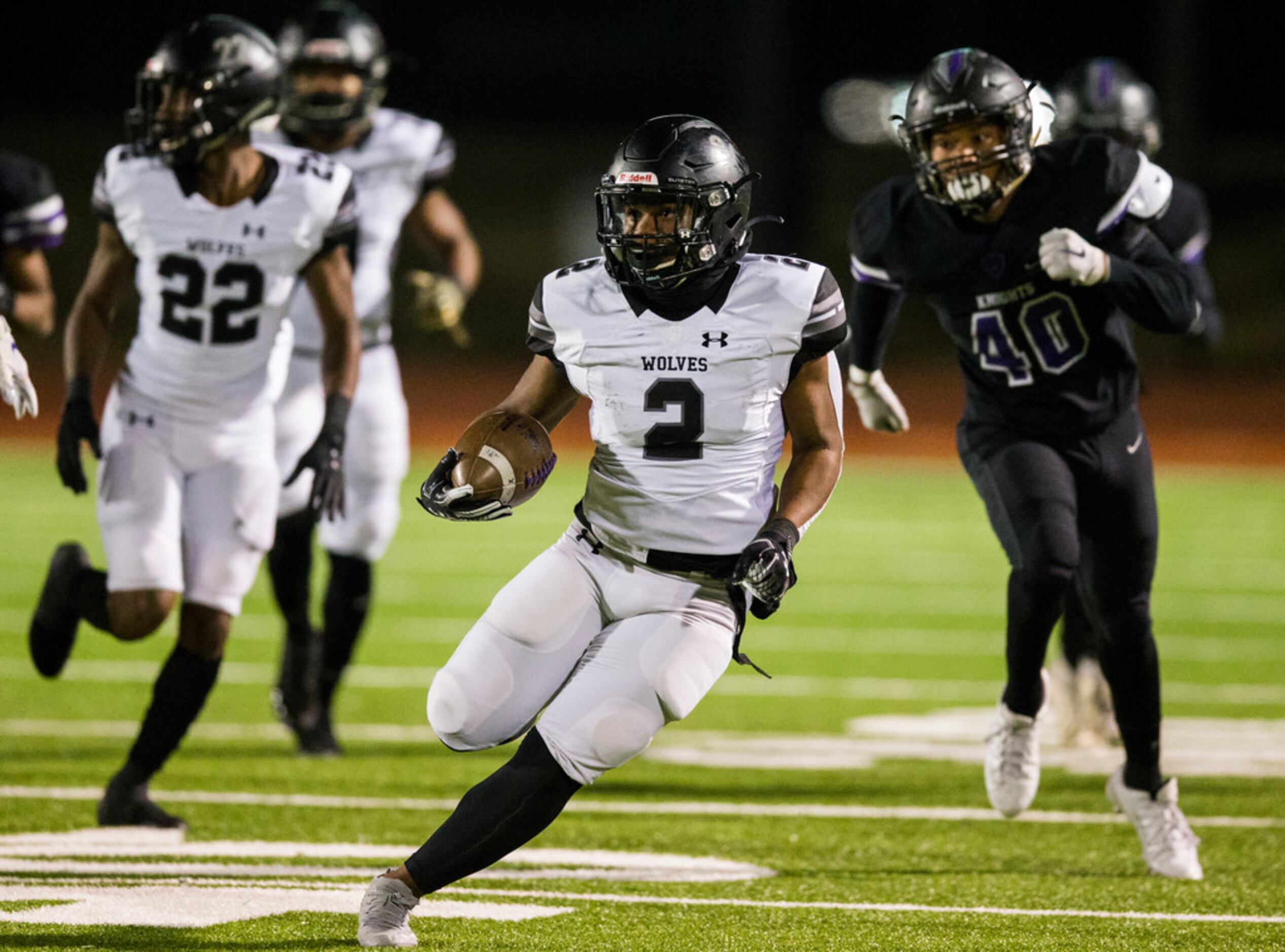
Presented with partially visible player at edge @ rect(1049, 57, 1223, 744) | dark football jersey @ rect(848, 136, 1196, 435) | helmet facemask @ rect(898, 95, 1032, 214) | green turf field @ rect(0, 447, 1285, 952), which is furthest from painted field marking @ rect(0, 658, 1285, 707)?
helmet facemask @ rect(898, 95, 1032, 214)

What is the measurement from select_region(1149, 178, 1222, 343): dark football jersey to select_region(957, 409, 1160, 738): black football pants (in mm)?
1021

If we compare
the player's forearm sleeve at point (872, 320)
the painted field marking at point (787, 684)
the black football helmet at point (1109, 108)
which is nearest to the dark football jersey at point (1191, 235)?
the black football helmet at point (1109, 108)

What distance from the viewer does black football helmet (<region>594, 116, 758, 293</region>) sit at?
361 cm

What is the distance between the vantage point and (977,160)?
4.33 metres

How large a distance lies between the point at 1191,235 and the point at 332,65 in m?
2.66

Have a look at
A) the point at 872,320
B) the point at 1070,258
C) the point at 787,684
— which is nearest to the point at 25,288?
the point at 872,320

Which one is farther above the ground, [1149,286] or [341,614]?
[1149,286]

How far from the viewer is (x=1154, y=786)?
14.6 feet

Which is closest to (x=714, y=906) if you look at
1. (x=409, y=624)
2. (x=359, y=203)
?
(x=359, y=203)

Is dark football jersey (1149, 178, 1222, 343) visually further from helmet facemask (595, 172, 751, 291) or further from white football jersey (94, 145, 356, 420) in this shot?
white football jersey (94, 145, 356, 420)

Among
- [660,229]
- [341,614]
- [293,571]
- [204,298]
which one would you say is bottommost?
[341,614]

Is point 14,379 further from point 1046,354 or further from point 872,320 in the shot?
point 1046,354

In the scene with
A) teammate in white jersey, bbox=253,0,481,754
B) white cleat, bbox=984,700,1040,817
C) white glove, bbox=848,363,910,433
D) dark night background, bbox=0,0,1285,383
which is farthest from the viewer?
dark night background, bbox=0,0,1285,383

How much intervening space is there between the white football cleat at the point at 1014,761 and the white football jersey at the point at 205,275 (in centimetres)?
199
